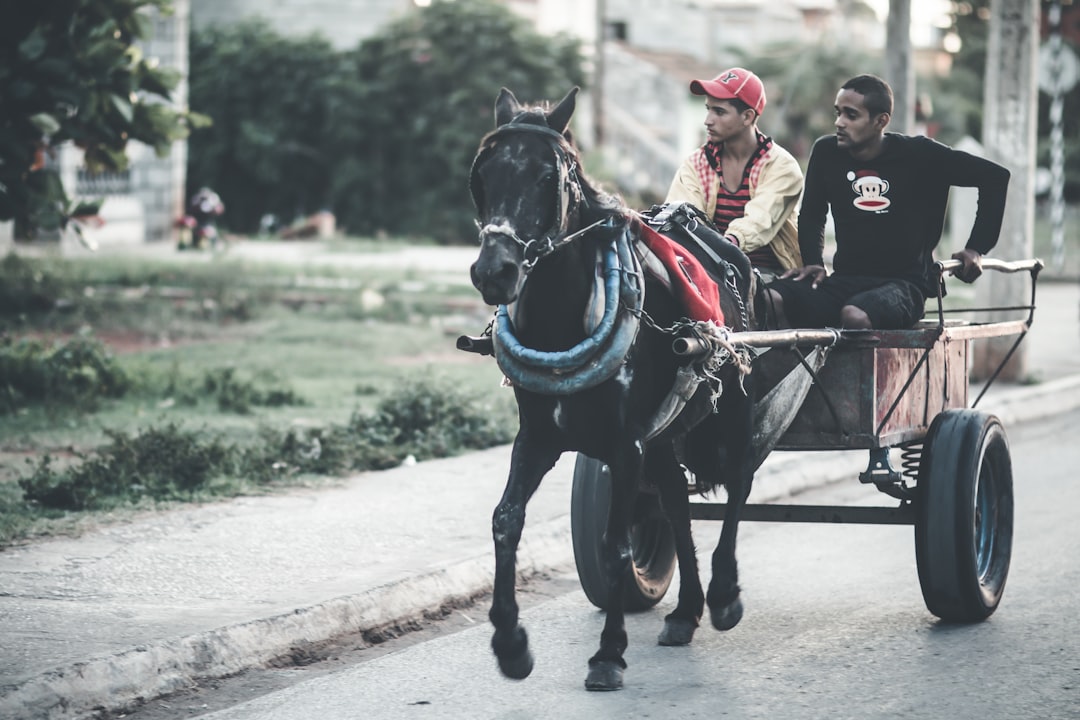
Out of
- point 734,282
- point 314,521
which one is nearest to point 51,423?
point 314,521

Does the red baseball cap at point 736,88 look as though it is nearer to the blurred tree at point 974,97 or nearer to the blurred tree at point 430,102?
the blurred tree at point 430,102

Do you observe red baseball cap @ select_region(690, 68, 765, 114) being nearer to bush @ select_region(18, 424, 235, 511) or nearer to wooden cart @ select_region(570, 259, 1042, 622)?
wooden cart @ select_region(570, 259, 1042, 622)

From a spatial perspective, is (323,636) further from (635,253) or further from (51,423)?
(51,423)

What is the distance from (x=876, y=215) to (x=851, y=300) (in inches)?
16.8

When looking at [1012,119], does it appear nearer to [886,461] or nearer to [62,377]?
[886,461]

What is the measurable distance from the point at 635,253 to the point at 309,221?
1085 inches


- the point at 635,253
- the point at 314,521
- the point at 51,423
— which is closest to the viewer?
the point at 635,253

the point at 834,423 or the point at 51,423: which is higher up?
the point at 834,423

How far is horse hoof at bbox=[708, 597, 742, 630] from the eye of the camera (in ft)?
19.3

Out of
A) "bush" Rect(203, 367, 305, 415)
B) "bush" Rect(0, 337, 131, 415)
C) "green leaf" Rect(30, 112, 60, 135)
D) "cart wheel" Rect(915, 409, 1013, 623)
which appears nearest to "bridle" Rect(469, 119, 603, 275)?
"cart wheel" Rect(915, 409, 1013, 623)

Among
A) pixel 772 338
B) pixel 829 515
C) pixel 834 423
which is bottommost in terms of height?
pixel 829 515

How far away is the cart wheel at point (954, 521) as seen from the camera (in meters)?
6.09

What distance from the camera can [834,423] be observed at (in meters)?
6.37

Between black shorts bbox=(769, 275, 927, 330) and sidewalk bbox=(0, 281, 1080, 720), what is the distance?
1920 millimetres
